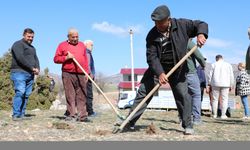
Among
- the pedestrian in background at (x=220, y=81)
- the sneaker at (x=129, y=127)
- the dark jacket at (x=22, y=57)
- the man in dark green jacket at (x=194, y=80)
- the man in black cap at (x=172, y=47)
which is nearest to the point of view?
Answer: the man in black cap at (x=172, y=47)

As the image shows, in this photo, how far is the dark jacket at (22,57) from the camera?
29.1 ft

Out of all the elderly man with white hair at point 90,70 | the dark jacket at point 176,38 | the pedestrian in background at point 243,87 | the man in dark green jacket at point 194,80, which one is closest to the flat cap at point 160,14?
the dark jacket at point 176,38

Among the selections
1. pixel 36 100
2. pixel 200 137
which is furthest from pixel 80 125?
pixel 36 100

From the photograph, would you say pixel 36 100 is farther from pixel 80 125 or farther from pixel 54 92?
pixel 80 125

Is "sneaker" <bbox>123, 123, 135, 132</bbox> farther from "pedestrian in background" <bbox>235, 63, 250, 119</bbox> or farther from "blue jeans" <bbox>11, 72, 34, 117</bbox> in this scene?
"pedestrian in background" <bbox>235, 63, 250, 119</bbox>

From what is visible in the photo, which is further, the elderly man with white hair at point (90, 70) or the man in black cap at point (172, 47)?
the elderly man with white hair at point (90, 70)

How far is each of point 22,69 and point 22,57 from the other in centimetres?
28

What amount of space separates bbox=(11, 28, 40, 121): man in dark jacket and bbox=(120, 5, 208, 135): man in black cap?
3.26 meters

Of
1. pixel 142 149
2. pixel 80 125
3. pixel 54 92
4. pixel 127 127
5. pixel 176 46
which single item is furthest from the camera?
pixel 54 92

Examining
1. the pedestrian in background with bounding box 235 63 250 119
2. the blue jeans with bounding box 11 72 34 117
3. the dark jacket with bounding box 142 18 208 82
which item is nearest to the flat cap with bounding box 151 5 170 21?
the dark jacket with bounding box 142 18 208 82

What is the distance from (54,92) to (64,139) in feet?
50.6

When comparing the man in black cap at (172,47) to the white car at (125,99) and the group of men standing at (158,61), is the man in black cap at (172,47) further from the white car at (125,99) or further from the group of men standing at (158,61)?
the white car at (125,99)

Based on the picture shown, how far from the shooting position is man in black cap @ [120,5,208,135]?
6.36m

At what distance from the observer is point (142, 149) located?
5.14 meters
